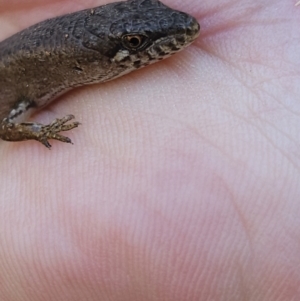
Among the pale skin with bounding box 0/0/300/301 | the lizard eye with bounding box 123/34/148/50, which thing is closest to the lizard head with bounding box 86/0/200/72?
the lizard eye with bounding box 123/34/148/50

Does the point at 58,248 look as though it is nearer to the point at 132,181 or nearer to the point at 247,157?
the point at 132,181

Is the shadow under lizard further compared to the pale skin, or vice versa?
the shadow under lizard

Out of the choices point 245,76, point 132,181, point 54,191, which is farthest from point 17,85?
point 245,76

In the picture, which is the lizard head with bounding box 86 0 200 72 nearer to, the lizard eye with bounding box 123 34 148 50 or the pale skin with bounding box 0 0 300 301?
the lizard eye with bounding box 123 34 148 50

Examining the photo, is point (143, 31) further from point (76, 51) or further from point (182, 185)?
point (182, 185)

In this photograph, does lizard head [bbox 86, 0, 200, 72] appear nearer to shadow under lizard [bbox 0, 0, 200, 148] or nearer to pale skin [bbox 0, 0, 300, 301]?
shadow under lizard [bbox 0, 0, 200, 148]

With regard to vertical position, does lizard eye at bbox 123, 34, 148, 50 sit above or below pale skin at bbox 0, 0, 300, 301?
above

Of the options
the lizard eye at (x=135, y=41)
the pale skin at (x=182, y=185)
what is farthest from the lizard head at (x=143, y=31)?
the pale skin at (x=182, y=185)
